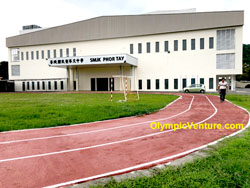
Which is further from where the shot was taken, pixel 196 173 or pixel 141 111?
pixel 141 111

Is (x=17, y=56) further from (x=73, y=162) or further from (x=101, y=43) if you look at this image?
(x=73, y=162)

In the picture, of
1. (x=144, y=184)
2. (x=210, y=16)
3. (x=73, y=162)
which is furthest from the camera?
(x=210, y=16)

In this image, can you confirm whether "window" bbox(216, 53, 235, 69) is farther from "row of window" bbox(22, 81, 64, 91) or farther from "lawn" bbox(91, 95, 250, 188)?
"lawn" bbox(91, 95, 250, 188)

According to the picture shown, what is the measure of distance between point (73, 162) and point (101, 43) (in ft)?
114

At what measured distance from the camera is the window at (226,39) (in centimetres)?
3052

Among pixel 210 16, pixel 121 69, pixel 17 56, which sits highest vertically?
pixel 210 16

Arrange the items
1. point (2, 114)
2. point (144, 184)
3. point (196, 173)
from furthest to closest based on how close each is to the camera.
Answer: point (2, 114)
point (196, 173)
point (144, 184)

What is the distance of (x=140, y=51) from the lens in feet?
115

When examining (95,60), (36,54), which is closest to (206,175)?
(95,60)

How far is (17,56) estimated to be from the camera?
44562 mm

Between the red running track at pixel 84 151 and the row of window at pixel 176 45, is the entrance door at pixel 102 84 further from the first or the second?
the red running track at pixel 84 151

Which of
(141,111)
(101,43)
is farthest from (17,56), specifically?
(141,111)

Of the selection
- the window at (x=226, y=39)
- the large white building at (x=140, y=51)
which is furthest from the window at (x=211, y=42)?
the window at (x=226, y=39)

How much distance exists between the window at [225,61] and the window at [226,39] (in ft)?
3.95
